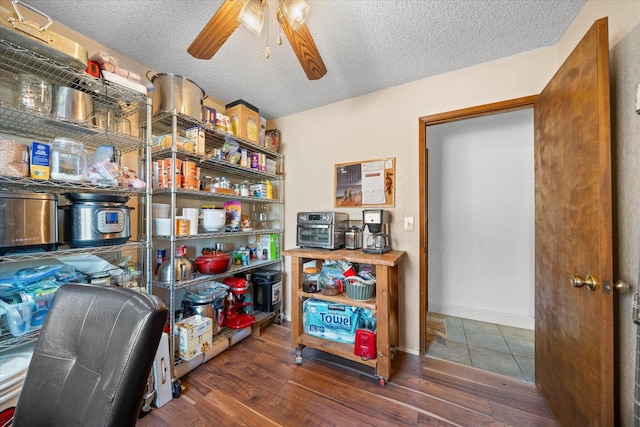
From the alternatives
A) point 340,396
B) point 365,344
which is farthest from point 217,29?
point 340,396

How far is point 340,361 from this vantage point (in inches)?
72.3

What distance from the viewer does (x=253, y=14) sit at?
106 centimetres

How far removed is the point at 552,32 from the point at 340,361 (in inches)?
107

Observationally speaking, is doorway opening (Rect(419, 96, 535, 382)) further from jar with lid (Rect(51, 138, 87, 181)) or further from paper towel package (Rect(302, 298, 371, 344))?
jar with lid (Rect(51, 138, 87, 181))

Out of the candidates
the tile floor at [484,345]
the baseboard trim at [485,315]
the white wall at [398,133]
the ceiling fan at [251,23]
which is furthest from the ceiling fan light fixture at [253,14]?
the baseboard trim at [485,315]

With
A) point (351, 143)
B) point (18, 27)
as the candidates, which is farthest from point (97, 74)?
point (351, 143)

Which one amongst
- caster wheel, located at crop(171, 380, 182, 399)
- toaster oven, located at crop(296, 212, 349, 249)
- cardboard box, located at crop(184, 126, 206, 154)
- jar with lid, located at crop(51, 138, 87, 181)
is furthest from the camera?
toaster oven, located at crop(296, 212, 349, 249)

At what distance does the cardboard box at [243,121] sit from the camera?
2.05m

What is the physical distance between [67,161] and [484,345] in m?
3.27

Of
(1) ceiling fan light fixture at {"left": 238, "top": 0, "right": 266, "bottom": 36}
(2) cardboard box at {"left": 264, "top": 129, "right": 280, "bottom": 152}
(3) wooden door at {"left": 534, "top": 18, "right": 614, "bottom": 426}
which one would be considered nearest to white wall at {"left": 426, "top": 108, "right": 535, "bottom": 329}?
(3) wooden door at {"left": 534, "top": 18, "right": 614, "bottom": 426}

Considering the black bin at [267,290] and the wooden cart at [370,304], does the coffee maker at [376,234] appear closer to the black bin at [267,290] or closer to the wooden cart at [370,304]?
the wooden cart at [370,304]

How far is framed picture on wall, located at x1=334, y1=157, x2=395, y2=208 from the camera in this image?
2.05 meters

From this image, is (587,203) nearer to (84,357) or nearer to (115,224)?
(84,357)

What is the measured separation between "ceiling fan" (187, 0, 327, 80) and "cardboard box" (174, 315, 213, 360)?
5.57ft
